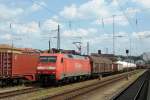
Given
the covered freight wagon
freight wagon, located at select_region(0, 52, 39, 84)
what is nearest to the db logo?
freight wagon, located at select_region(0, 52, 39, 84)

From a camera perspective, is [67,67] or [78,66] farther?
[78,66]

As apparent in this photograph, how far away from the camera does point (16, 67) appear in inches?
1406

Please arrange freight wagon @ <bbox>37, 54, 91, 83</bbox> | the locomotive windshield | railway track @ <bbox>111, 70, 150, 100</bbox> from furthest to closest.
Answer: the locomotive windshield, freight wagon @ <bbox>37, 54, 91, 83</bbox>, railway track @ <bbox>111, 70, 150, 100</bbox>

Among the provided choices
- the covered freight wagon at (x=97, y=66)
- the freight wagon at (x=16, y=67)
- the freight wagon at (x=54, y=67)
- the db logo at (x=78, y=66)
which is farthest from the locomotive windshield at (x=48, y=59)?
the covered freight wagon at (x=97, y=66)

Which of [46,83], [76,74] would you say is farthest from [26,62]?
[76,74]

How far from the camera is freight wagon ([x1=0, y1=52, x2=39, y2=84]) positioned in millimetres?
33562

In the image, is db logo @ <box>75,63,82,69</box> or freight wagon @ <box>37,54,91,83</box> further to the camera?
db logo @ <box>75,63,82,69</box>

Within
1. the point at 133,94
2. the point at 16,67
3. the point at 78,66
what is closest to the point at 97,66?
the point at 78,66

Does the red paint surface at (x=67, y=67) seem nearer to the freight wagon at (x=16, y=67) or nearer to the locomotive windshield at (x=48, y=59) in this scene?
the locomotive windshield at (x=48, y=59)

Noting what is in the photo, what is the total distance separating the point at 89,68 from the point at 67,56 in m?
14.1

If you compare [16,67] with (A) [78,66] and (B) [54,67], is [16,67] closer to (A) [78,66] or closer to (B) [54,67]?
(B) [54,67]

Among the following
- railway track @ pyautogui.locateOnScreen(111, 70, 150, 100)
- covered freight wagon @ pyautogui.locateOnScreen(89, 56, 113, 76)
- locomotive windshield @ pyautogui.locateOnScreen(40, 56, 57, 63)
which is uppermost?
locomotive windshield @ pyautogui.locateOnScreen(40, 56, 57, 63)

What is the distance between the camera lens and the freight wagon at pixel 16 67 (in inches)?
1321

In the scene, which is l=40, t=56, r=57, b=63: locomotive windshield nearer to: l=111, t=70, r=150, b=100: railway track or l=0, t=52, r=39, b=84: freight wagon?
l=0, t=52, r=39, b=84: freight wagon
